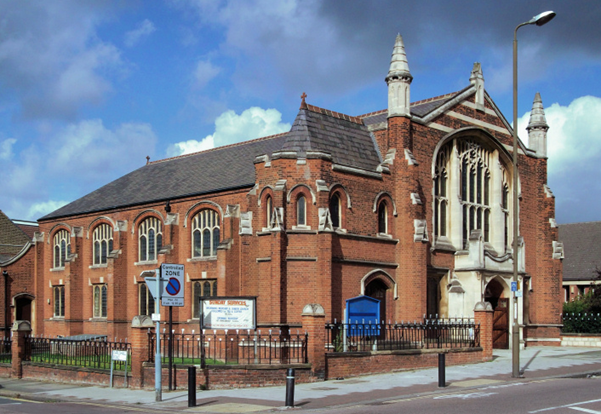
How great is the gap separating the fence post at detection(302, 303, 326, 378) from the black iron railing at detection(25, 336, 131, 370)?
5.64 metres

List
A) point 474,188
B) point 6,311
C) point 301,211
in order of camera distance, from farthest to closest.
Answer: point 6,311 → point 474,188 → point 301,211

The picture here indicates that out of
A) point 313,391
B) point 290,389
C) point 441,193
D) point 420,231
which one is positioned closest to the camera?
point 290,389

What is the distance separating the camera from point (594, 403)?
605 inches

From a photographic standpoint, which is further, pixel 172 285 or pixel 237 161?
pixel 237 161

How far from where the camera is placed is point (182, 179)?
38.8m

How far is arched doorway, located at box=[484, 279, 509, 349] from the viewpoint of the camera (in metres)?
33.5

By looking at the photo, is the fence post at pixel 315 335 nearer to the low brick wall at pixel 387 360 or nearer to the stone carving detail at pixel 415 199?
the low brick wall at pixel 387 360

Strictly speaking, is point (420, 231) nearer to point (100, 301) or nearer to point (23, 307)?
point (100, 301)

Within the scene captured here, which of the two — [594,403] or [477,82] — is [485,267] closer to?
[477,82]

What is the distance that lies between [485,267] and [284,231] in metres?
10.4

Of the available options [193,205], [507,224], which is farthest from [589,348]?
[193,205]

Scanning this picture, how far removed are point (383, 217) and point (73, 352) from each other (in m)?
13.4

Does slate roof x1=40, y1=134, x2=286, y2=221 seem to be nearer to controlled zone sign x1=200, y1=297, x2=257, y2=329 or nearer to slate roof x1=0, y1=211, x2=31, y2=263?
slate roof x1=0, y1=211, x2=31, y2=263

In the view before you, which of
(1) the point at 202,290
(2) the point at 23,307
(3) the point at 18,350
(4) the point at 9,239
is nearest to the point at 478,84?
(1) the point at 202,290
